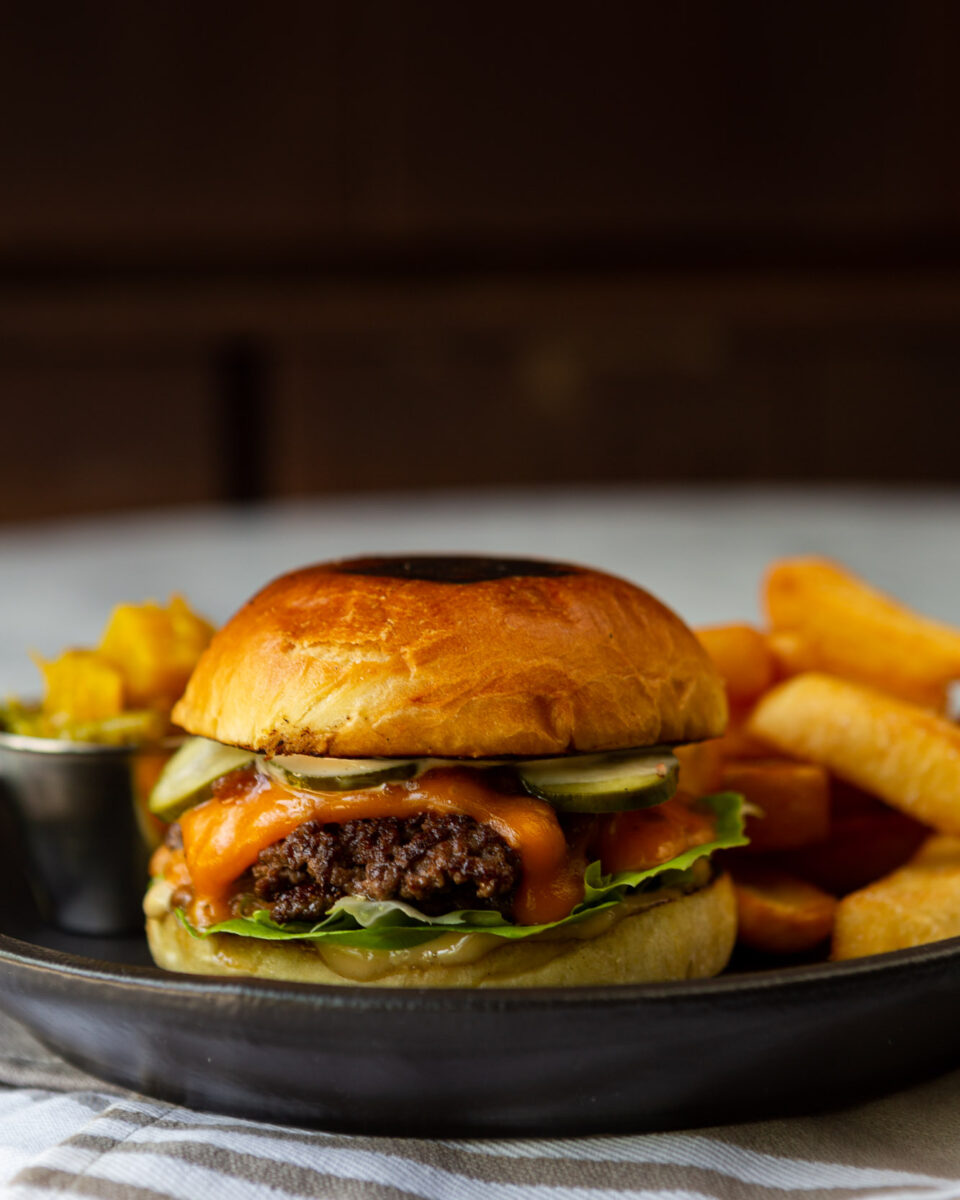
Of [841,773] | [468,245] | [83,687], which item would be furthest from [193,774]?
[468,245]

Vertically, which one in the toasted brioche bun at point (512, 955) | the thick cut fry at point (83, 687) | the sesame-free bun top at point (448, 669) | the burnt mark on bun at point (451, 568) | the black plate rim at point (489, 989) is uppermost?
the burnt mark on bun at point (451, 568)

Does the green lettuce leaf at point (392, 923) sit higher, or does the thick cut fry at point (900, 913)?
the green lettuce leaf at point (392, 923)

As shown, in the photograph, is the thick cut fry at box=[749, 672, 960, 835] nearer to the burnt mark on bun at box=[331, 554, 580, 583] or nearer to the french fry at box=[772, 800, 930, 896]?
the french fry at box=[772, 800, 930, 896]

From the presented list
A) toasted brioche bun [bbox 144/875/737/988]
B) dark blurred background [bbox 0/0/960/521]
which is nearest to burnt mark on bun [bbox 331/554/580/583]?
toasted brioche bun [bbox 144/875/737/988]

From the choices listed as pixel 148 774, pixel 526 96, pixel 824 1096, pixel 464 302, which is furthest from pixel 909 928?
pixel 526 96

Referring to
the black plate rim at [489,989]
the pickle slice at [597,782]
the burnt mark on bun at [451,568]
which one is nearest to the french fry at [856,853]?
the pickle slice at [597,782]

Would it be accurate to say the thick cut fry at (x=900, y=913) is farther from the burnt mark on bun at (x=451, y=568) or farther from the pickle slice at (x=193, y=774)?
the pickle slice at (x=193, y=774)
